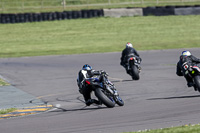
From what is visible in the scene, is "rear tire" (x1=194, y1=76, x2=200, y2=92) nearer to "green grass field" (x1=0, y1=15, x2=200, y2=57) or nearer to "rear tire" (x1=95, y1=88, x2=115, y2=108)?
"rear tire" (x1=95, y1=88, x2=115, y2=108)

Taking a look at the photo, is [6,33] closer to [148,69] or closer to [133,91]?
[148,69]

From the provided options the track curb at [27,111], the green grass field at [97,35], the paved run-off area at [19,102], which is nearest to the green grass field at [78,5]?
the green grass field at [97,35]

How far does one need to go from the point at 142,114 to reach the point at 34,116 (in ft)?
9.27

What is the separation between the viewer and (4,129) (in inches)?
428

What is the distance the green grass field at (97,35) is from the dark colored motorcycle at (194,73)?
52.3ft

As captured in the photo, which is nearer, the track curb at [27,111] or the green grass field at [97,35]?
the track curb at [27,111]

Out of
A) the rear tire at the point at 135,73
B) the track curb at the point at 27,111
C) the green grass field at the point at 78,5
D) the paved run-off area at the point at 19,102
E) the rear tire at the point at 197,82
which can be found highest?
the green grass field at the point at 78,5

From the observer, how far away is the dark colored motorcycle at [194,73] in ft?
46.0

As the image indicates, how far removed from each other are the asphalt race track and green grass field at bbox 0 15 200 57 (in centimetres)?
407

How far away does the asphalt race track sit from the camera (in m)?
10.7

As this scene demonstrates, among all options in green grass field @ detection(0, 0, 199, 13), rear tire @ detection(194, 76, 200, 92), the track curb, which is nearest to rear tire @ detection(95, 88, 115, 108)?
the track curb

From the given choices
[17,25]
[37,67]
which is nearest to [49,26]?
[17,25]

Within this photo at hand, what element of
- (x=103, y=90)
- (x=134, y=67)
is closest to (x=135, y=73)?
(x=134, y=67)

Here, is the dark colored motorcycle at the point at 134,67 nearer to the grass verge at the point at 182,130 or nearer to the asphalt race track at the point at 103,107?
the asphalt race track at the point at 103,107
